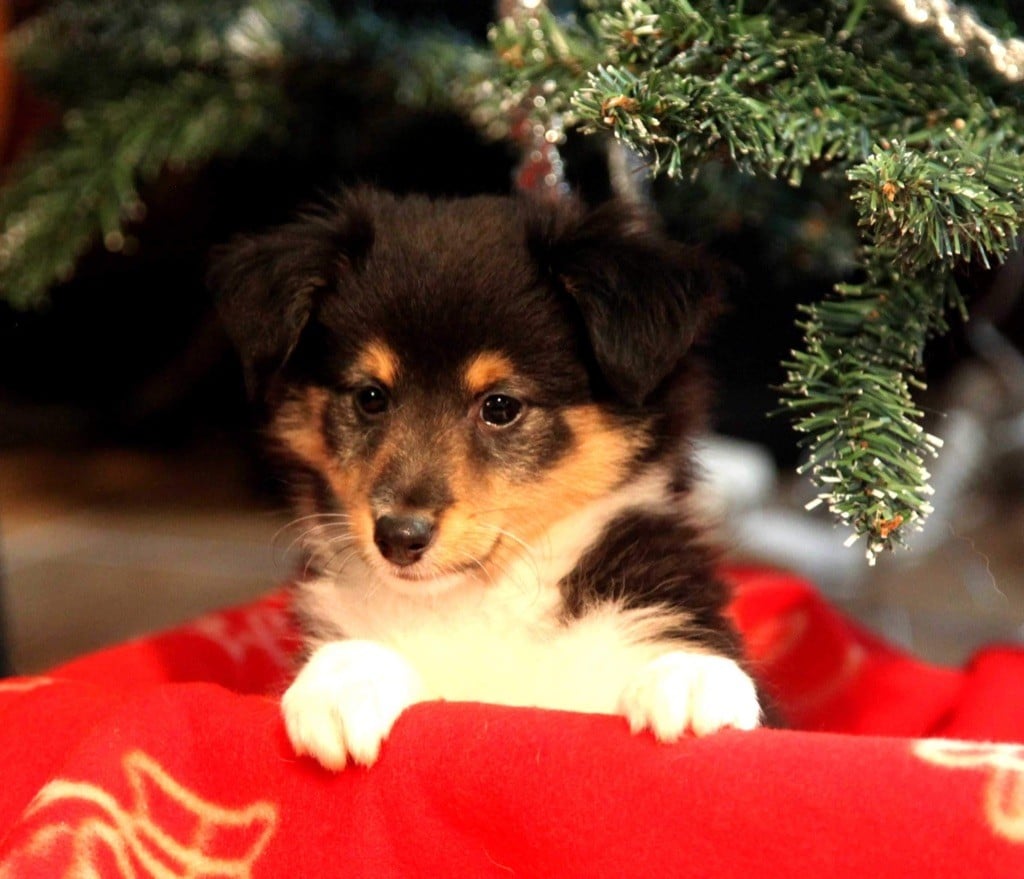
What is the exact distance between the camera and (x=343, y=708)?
1372 millimetres

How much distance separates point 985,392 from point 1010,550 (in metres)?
0.56

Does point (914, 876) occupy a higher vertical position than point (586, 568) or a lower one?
higher

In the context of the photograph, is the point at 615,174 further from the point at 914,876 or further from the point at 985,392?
the point at 985,392

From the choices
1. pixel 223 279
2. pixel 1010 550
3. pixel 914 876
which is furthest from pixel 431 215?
pixel 1010 550

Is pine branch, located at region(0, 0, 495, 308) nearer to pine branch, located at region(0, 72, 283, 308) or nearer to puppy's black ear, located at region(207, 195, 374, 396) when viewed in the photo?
pine branch, located at region(0, 72, 283, 308)

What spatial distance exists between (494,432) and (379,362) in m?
0.21

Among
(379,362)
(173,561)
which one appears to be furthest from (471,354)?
(173,561)

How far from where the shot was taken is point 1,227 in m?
2.30

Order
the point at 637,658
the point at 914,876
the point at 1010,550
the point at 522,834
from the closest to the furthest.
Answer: the point at 914,876, the point at 522,834, the point at 637,658, the point at 1010,550

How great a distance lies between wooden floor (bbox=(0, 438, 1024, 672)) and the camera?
326 centimetres

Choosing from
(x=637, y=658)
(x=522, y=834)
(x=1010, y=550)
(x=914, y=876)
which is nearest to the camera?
(x=914, y=876)

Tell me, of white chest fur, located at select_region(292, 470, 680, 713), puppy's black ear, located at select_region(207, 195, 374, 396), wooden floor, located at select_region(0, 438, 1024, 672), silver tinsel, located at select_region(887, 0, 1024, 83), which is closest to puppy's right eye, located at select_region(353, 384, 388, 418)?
puppy's black ear, located at select_region(207, 195, 374, 396)

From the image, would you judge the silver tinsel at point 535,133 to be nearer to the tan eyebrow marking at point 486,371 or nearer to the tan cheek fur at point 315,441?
the tan eyebrow marking at point 486,371

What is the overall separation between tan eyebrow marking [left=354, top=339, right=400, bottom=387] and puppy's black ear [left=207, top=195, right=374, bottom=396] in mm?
120
